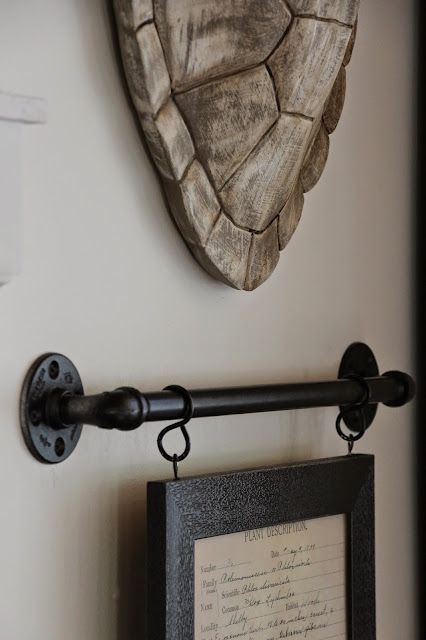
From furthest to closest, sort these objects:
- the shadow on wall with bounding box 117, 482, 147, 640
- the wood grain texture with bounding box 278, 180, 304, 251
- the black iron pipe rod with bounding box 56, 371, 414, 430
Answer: the wood grain texture with bounding box 278, 180, 304, 251 < the shadow on wall with bounding box 117, 482, 147, 640 < the black iron pipe rod with bounding box 56, 371, 414, 430

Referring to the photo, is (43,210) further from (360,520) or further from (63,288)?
(360,520)

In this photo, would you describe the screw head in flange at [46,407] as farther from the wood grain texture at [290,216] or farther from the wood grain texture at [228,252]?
the wood grain texture at [290,216]

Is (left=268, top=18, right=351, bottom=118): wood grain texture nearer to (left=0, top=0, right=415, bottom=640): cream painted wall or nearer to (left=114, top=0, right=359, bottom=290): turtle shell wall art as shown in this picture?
(left=114, top=0, right=359, bottom=290): turtle shell wall art

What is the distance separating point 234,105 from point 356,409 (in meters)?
0.33

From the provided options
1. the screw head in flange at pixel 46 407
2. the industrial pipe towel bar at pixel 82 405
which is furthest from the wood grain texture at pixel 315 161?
the screw head in flange at pixel 46 407

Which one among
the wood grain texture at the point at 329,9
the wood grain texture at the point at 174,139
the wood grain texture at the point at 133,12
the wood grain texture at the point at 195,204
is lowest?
the wood grain texture at the point at 195,204

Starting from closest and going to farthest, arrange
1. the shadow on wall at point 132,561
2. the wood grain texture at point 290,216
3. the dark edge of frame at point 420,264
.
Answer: the shadow on wall at point 132,561 < the wood grain texture at point 290,216 < the dark edge of frame at point 420,264

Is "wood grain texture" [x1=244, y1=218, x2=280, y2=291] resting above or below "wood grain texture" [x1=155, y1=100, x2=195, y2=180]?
below

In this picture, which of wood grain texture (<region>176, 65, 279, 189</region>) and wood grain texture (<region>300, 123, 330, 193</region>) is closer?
wood grain texture (<region>176, 65, 279, 189</region>)

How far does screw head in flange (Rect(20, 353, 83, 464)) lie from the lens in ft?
2.38

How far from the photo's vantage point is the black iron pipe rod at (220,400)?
2.33 feet

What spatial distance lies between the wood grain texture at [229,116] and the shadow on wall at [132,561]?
0.27 m

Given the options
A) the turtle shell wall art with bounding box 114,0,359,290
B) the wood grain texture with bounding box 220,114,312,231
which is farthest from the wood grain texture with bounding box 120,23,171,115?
the wood grain texture with bounding box 220,114,312,231

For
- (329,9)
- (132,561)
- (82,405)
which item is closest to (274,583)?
(132,561)
